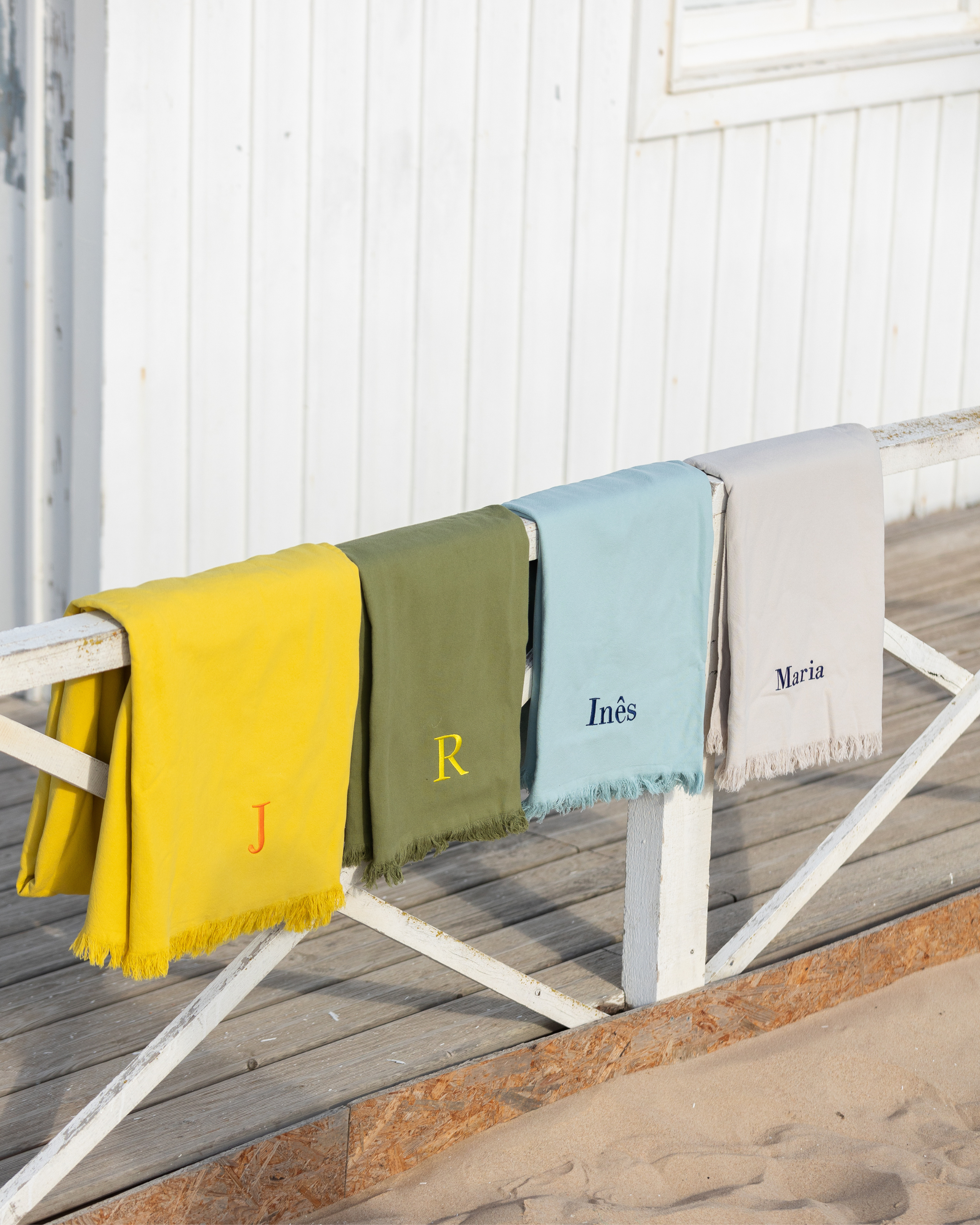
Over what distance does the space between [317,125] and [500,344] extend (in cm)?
81

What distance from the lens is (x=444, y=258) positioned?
4.32 metres

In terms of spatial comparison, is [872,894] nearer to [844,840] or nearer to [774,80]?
[844,840]

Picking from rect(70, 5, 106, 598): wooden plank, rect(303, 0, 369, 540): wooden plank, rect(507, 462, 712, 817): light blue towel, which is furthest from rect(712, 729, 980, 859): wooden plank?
rect(70, 5, 106, 598): wooden plank

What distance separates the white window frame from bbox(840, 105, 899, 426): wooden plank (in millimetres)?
106

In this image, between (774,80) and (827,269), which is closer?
(774,80)

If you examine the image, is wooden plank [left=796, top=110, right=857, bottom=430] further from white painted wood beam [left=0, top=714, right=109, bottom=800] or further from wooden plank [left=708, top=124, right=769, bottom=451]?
white painted wood beam [left=0, top=714, right=109, bottom=800]

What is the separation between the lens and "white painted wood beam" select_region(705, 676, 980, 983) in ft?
9.29

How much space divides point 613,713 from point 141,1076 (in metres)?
0.83

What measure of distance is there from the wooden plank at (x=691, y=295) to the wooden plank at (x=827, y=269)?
0.40 m

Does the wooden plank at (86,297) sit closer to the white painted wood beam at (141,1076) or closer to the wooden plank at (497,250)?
the wooden plank at (497,250)

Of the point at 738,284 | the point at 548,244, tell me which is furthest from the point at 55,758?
the point at 738,284

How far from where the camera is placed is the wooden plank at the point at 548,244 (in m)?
4.33

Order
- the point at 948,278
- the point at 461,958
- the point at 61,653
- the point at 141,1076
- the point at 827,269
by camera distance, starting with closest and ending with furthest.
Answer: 1. the point at 61,653
2. the point at 141,1076
3. the point at 461,958
4. the point at 827,269
5. the point at 948,278

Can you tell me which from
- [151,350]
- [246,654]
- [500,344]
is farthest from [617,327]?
[246,654]
